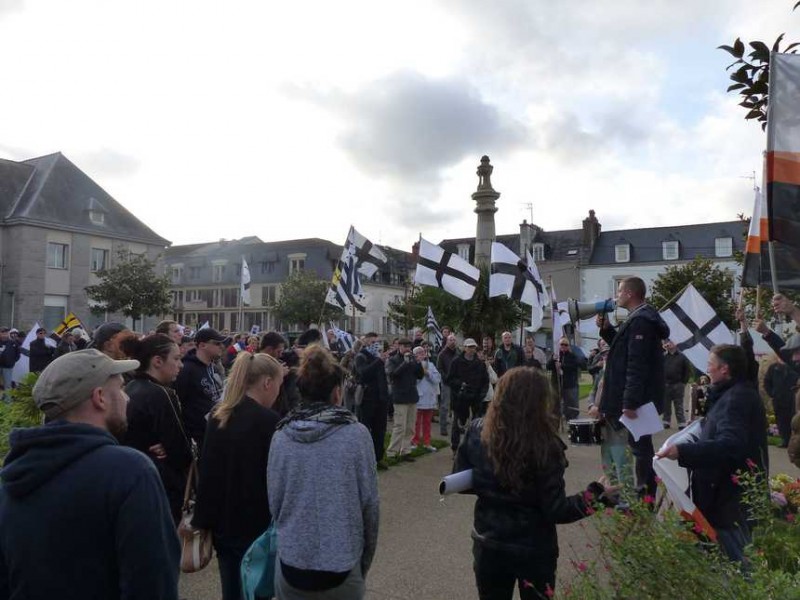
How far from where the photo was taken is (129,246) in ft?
144

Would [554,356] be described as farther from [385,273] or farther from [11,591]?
[385,273]

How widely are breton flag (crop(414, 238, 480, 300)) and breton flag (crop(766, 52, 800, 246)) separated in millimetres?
9600

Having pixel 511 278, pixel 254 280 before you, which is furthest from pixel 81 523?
pixel 254 280

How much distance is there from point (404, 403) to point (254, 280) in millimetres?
58308

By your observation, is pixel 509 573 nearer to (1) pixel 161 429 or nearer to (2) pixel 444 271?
(1) pixel 161 429

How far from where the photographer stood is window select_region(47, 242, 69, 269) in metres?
40.1

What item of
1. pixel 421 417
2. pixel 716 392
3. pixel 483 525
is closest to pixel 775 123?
pixel 716 392

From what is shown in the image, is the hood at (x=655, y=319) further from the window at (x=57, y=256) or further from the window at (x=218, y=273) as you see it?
the window at (x=218, y=273)

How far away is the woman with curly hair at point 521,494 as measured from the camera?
315cm

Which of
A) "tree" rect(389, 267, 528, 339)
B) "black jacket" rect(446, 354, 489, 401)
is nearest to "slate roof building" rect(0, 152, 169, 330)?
"tree" rect(389, 267, 528, 339)

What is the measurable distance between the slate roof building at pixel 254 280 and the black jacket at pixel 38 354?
149ft

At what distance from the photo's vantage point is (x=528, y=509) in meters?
3.20

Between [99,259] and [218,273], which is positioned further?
[218,273]

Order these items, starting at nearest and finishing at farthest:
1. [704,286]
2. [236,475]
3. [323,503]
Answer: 1. [323,503]
2. [236,475]
3. [704,286]
